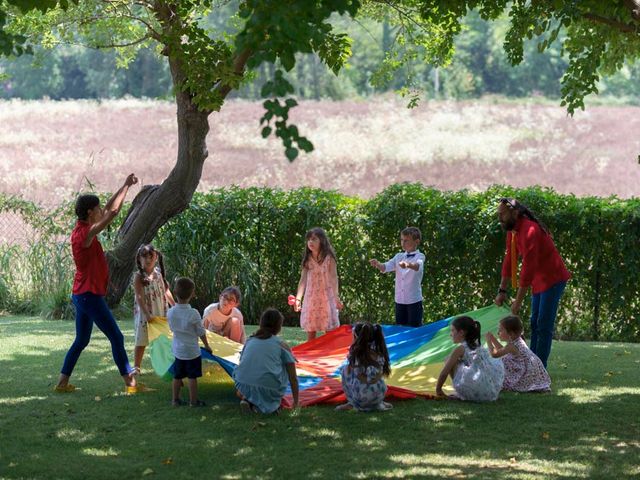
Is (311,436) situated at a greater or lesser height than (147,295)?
lesser

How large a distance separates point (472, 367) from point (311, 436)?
5.43ft

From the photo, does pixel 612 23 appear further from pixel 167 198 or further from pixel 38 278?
pixel 38 278

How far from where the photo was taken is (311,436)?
6.97m

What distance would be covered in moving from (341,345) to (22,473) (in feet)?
14.2

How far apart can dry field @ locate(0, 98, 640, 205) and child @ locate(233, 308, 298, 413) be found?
23.1 m

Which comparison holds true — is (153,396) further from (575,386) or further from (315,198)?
(315,198)

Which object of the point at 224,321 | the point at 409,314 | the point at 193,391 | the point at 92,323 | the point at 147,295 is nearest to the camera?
the point at 193,391

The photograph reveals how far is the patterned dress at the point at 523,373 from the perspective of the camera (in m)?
8.48

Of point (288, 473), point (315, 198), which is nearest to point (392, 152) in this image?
point (315, 198)

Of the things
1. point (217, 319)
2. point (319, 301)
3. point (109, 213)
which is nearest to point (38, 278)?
point (319, 301)

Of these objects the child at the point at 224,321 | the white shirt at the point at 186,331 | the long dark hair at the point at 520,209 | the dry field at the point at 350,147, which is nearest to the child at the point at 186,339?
the white shirt at the point at 186,331

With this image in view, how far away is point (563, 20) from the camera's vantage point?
8.31 meters

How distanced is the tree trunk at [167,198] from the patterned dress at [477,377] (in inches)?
201

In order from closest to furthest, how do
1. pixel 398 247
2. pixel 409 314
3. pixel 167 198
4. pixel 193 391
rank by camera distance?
pixel 193 391 → pixel 409 314 → pixel 167 198 → pixel 398 247
